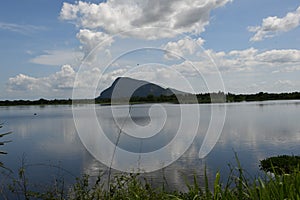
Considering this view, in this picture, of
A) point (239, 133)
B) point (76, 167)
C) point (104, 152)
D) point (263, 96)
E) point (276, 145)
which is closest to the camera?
point (76, 167)

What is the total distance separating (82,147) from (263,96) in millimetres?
91049

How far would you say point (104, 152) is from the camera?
14.0 metres

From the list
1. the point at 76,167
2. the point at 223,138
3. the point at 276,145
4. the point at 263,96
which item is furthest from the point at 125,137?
the point at 263,96

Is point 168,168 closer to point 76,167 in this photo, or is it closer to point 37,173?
point 76,167

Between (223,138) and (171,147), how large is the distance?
17.6 ft

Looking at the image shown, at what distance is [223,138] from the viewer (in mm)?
19031

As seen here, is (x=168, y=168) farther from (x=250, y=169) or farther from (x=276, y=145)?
(x=276, y=145)

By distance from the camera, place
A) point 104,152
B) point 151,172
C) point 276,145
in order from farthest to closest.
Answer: point 276,145 → point 104,152 → point 151,172

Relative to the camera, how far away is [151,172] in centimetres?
1001

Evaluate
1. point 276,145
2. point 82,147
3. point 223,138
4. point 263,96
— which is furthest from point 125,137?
point 263,96

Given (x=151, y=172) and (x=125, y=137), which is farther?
(x=125, y=137)

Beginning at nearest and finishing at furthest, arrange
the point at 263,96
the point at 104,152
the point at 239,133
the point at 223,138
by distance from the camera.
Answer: the point at 104,152
the point at 223,138
the point at 239,133
the point at 263,96

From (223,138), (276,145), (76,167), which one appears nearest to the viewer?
(76,167)

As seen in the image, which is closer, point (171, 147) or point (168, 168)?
point (168, 168)
